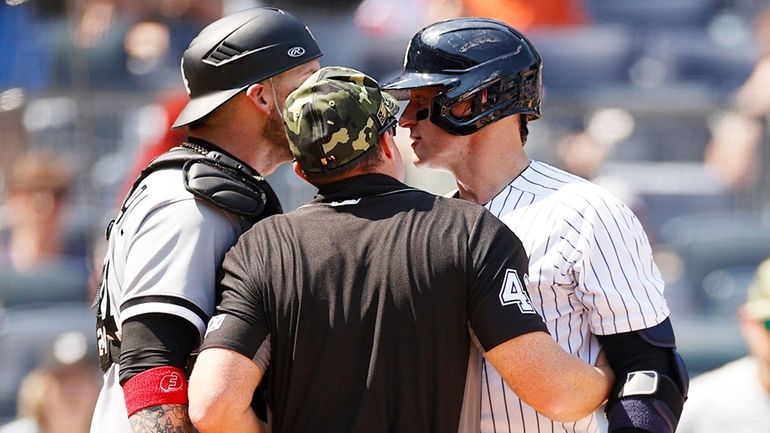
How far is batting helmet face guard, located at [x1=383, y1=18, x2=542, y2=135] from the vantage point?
2719mm

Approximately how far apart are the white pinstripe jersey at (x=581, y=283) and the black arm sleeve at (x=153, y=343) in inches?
26.0

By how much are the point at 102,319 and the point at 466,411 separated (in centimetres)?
88

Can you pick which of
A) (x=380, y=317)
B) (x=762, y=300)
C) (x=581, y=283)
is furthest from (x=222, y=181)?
(x=762, y=300)

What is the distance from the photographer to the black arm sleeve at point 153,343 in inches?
93.9

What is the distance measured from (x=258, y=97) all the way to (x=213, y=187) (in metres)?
0.37

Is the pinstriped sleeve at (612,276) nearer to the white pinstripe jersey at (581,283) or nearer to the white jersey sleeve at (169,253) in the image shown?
the white pinstripe jersey at (581,283)

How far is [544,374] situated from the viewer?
2238 millimetres

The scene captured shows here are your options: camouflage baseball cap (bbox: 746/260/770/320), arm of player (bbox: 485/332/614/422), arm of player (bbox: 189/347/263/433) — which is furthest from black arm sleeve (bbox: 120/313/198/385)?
camouflage baseball cap (bbox: 746/260/770/320)

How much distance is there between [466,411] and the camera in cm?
236

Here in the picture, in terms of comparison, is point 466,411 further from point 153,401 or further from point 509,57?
point 509,57

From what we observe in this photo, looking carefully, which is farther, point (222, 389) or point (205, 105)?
point (205, 105)

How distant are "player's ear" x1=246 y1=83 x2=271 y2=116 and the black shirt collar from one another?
0.51 meters

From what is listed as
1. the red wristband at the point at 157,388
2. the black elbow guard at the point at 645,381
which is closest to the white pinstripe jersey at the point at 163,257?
the red wristband at the point at 157,388

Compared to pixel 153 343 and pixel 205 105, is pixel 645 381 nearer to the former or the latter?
pixel 153 343
